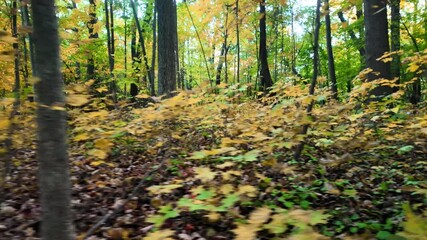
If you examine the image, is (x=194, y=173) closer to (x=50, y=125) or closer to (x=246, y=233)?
(x=246, y=233)

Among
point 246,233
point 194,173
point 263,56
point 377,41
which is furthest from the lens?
point 263,56

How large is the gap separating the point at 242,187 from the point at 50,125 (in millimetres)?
1554

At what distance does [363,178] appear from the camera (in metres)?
3.50

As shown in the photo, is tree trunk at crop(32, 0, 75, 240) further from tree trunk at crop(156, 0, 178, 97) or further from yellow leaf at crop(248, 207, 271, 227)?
tree trunk at crop(156, 0, 178, 97)

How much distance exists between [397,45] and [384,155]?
28.3 feet

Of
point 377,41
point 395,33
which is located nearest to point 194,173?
point 377,41

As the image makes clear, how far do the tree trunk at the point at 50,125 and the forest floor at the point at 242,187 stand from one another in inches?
30.1

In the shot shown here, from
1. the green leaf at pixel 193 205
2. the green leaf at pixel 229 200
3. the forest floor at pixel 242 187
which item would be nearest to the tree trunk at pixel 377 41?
the forest floor at pixel 242 187

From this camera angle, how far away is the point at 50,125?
1.71m

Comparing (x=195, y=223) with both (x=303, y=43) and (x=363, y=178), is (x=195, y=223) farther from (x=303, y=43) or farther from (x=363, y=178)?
(x=303, y=43)

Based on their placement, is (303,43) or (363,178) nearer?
(363,178)

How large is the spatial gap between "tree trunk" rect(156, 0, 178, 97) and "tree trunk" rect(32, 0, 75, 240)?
5.88 meters

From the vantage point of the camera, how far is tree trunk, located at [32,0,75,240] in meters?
1.70

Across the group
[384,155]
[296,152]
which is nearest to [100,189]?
[296,152]
